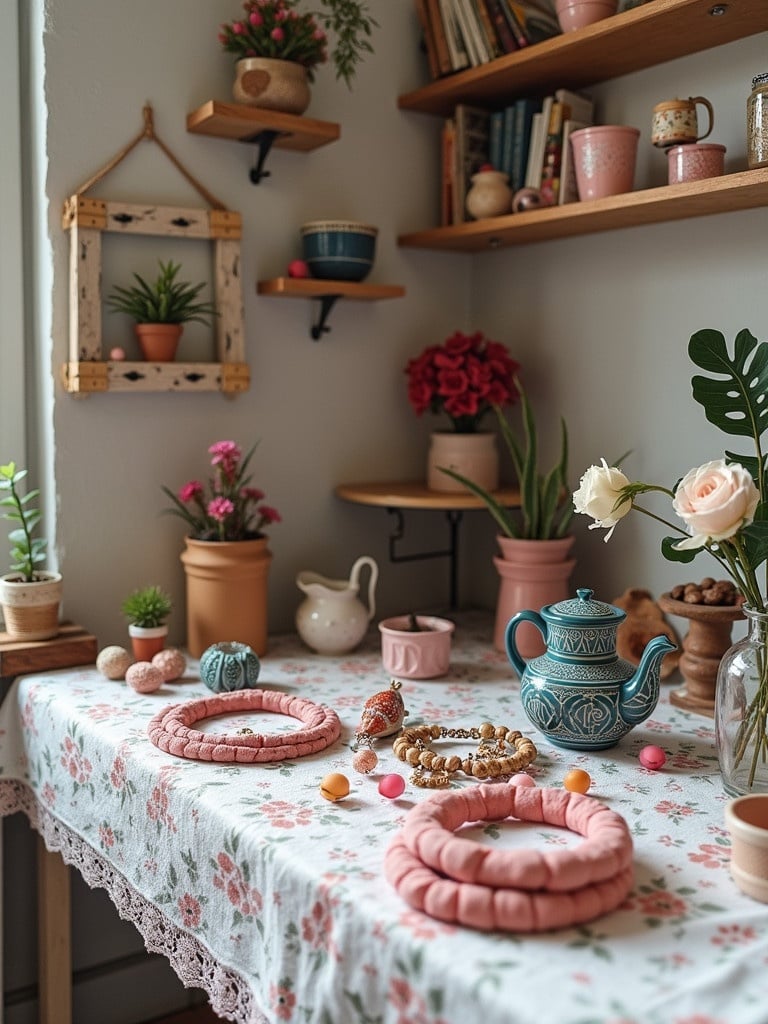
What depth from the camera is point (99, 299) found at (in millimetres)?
1789

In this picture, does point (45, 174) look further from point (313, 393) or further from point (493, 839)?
point (493, 839)

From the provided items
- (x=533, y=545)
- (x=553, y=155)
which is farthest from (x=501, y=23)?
(x=533, y=545)

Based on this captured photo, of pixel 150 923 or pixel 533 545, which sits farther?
pixel 533 545

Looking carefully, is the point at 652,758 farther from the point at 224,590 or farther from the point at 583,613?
the point at 224,590

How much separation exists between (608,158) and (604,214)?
93 mm

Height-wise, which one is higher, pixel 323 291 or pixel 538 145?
pixel 538 145

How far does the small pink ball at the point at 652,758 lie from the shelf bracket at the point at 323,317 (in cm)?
106

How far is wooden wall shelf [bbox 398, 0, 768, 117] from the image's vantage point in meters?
1.58

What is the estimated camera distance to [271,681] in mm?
1719

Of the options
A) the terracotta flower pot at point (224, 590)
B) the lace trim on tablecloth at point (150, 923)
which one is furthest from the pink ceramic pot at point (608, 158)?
the lace trim on tablecloth at point (150, 923)

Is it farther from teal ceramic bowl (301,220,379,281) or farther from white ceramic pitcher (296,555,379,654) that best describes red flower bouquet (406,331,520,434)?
white ceramic pitcher (296,555,379,654)

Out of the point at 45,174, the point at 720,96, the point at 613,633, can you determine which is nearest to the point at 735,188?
the point at 720,96

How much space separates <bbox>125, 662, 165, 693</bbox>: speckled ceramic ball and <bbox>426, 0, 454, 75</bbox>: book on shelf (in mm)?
1293

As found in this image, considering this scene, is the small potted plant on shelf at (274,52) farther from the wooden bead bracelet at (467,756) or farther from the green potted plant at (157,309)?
the wooden bead bracelet at (467,756)
